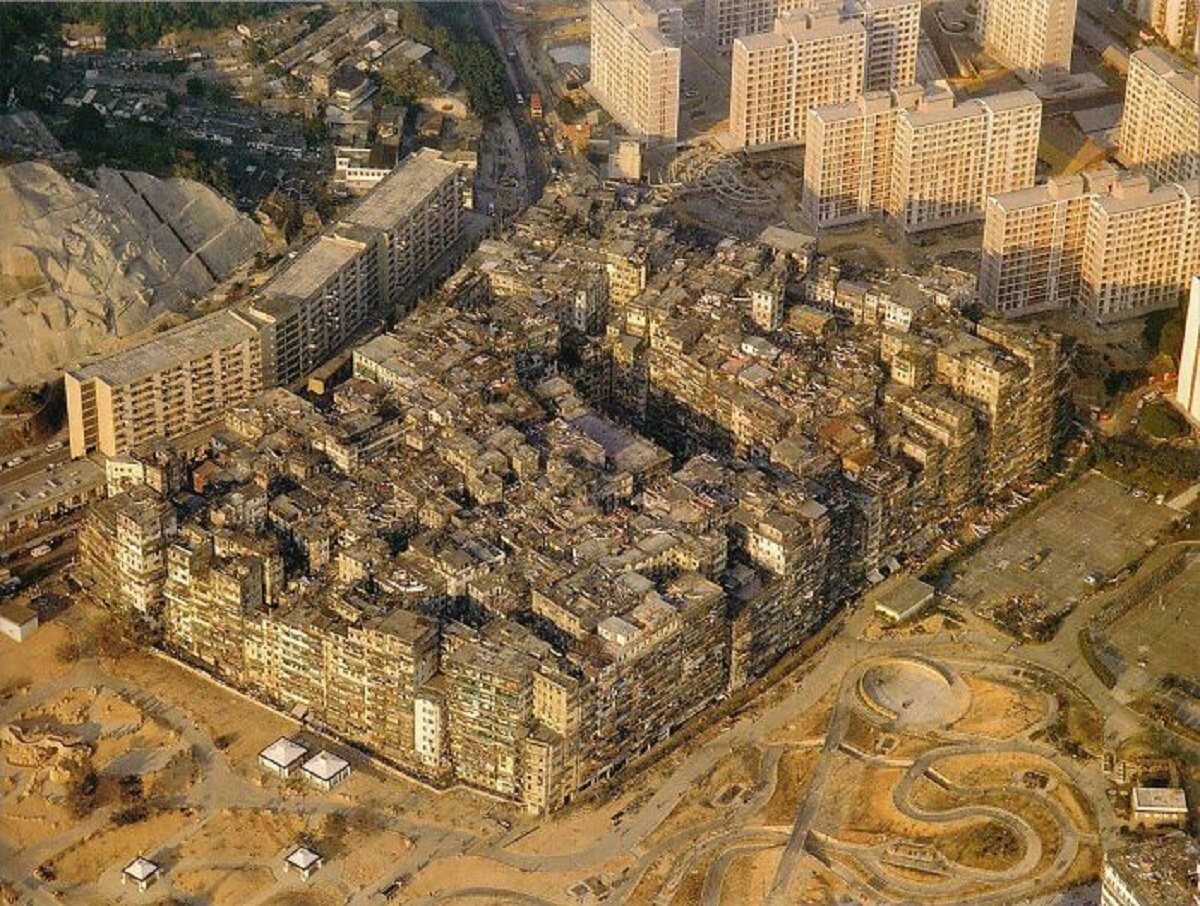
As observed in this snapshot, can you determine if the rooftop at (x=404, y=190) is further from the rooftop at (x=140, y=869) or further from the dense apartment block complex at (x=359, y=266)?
the rooftop at (x=140, y=869)

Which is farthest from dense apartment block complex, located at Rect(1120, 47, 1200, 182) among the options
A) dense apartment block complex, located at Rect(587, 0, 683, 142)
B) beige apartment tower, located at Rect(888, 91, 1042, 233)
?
dense apartment block complex, located at Rect(587, 0, 683, 142)

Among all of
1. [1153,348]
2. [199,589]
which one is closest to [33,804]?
[199,589]

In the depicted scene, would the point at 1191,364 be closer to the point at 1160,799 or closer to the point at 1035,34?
the point at 1160,799

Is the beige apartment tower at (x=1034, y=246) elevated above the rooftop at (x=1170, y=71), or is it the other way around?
the rooftop at (x=1170, y=71)

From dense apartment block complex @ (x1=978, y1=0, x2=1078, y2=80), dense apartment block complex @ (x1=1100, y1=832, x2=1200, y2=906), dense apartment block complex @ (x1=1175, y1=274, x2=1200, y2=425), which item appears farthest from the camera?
dense apartment block complex @ (x1=978, y1=0, x2=1078, y2=80)

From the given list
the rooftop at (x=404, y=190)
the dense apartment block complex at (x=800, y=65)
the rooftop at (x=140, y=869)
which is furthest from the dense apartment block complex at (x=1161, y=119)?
the rooftop at (x=140, y=869)

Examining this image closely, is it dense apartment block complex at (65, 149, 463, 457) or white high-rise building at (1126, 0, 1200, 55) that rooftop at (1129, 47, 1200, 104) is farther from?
dense apartment block complex at (65, 149, 463, 457)

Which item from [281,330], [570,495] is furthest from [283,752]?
[281,330]

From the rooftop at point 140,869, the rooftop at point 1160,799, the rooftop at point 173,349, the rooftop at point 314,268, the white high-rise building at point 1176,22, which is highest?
the rooftop at point 314,268
